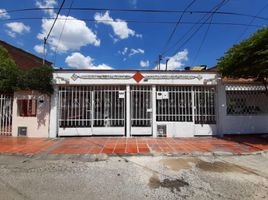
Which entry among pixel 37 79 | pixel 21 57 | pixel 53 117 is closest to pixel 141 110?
pixel 53 117

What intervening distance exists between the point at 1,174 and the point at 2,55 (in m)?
11.0

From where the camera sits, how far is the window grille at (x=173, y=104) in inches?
358

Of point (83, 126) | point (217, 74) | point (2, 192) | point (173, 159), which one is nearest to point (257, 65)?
point (217, 74)

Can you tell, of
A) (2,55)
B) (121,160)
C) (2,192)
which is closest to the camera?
(2,192)

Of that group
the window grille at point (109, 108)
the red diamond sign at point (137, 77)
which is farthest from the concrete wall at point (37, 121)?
the red diamond sign at point (137, 77)

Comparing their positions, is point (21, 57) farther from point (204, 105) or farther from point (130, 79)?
point (204, 105)

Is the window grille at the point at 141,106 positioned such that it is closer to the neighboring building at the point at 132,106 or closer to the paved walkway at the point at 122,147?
the neighboring building at the point at 132,106

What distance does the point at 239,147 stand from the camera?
704cm

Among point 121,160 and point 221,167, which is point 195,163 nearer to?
point 221,167

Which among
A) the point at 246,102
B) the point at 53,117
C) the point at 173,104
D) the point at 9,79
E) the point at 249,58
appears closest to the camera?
the point at 249,58

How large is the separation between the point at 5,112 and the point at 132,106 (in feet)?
21.1

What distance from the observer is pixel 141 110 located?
9.05 m

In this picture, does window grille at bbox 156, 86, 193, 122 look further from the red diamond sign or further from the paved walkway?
the paved walkway

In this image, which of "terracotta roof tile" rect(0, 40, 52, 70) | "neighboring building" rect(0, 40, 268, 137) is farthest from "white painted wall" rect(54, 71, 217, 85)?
"terracotta roof tile" rect(0, 40, 52, 70)
